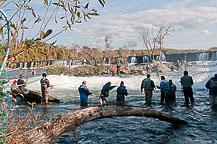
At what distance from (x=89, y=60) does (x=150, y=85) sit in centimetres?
3566

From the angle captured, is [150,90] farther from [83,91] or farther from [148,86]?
[83,91]

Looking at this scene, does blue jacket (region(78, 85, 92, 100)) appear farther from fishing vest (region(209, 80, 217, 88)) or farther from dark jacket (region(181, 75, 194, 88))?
fishing vest (region(209, 80, 217, 88))

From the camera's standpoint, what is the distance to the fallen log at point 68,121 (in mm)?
4123

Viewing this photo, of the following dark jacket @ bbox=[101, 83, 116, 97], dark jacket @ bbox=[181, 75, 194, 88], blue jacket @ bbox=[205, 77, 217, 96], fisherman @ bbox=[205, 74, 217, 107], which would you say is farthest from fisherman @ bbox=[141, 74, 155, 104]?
blue jacket @ bbox=[205, 77, 217, 96]

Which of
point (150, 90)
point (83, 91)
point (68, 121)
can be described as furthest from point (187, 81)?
point (68, 121)

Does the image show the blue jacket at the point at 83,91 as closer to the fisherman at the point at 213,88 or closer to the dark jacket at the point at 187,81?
the dark jacket at the point at 187,81

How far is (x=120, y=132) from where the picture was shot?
300 inches

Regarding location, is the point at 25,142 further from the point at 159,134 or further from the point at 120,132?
the point at 159,134

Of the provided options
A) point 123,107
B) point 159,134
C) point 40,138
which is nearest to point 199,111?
point 159,134

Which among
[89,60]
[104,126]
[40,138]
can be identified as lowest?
[104,126]

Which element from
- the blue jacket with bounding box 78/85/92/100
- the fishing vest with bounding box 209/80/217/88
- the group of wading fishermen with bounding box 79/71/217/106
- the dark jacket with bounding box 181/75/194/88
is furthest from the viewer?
the blue jacket with bounding box 78/85/92/100

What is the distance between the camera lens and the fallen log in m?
4.12

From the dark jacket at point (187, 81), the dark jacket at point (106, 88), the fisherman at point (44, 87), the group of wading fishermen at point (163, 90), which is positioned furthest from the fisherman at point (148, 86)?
the fisherman at point (44, 87)

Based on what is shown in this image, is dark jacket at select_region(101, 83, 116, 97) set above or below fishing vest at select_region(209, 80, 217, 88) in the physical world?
below
